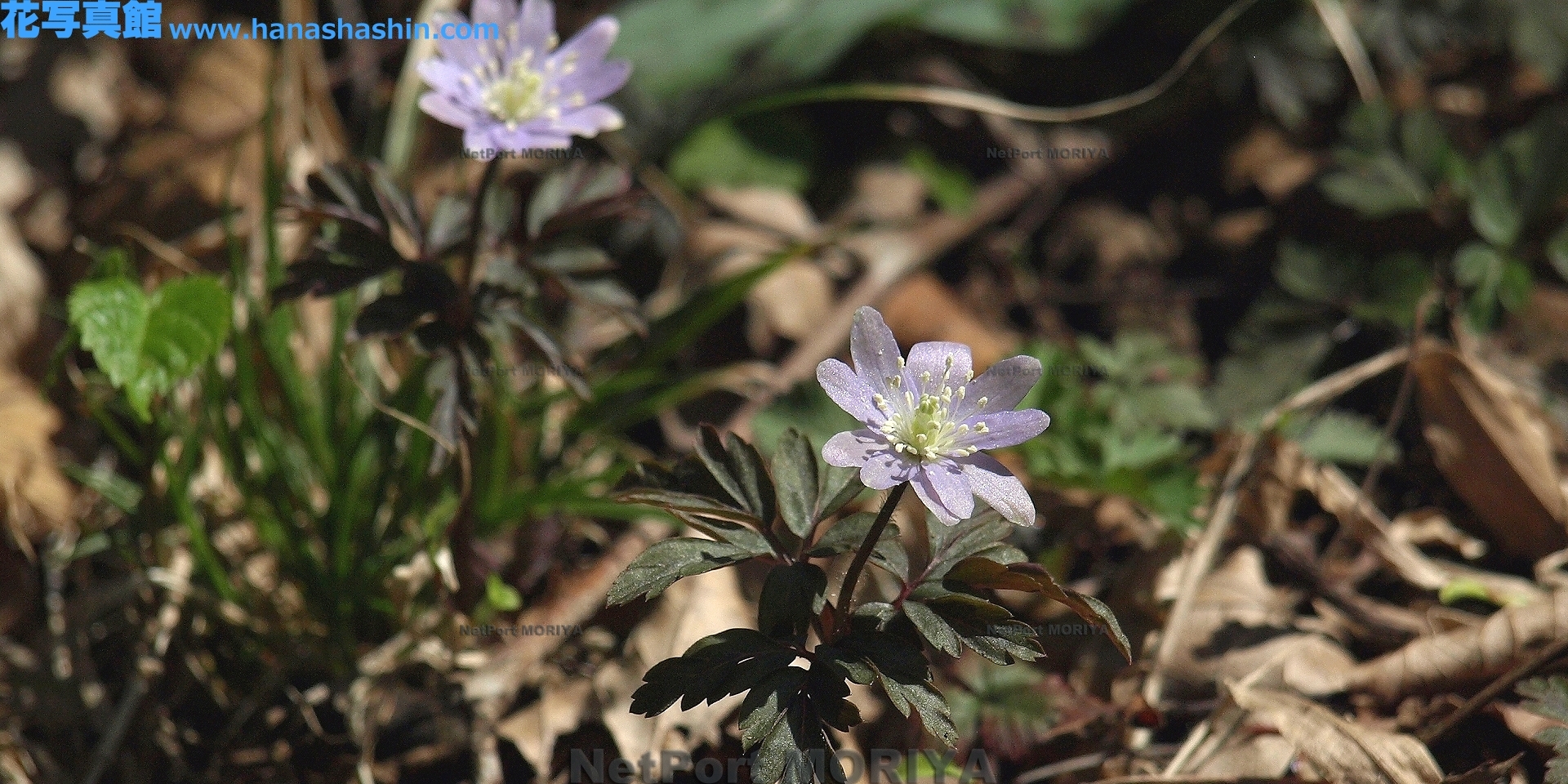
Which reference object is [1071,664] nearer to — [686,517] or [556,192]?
[686,517]

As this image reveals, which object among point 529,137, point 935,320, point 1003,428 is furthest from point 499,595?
point 935,320

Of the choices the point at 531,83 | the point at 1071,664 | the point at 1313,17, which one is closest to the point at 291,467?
the point at 531,83

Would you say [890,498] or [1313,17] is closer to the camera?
[890,498]

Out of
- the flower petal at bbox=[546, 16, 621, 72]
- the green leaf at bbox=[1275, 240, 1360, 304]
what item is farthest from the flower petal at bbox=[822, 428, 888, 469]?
the green leaf at bbox=[1275, 240, 1360, 304]

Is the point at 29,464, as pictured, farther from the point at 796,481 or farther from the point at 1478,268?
the point at 1478,268

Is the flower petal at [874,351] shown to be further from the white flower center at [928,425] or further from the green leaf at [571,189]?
the green leaf at [571,189]

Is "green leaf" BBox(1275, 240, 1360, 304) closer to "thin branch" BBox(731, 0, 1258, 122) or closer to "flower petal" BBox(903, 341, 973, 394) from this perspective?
"thin branch" BBox(731, 0, 1258, 122)
